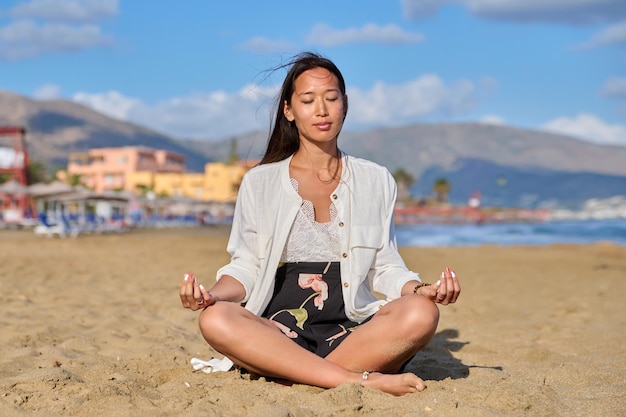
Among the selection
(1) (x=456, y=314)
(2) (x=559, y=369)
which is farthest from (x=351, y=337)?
(1) (x=456, y=314)

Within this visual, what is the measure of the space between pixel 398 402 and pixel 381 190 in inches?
39.2

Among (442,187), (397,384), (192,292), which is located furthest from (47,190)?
(442,187)

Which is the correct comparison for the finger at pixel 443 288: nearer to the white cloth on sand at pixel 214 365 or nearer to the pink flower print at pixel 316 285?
the pink flower print at pixel 316 285

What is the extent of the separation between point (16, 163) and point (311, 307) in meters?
40.9

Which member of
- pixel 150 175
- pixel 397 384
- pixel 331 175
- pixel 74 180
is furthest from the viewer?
pixel 150 175

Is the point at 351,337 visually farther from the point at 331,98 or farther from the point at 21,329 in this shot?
the point at 21,329

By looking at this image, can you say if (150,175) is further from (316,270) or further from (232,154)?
(316,270)

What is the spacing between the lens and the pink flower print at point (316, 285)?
2596 mm

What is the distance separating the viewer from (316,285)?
262 cm

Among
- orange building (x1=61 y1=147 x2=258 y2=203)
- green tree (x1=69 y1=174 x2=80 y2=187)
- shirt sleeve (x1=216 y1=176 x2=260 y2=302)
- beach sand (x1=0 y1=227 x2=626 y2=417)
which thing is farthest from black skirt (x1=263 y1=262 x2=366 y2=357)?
green tree (x1=69 y1=174 x2=80 y2=187)

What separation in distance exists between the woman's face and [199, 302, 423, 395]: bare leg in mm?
871

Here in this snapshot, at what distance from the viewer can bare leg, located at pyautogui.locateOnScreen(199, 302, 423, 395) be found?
2283mm

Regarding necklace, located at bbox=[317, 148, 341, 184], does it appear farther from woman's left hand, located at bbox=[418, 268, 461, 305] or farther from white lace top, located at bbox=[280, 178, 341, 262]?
woman's left hand, located at bbox=[418, 268, 461, 305]

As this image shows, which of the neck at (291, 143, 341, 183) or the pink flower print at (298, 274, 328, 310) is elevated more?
the neck at (291, 143, 341, 183)
